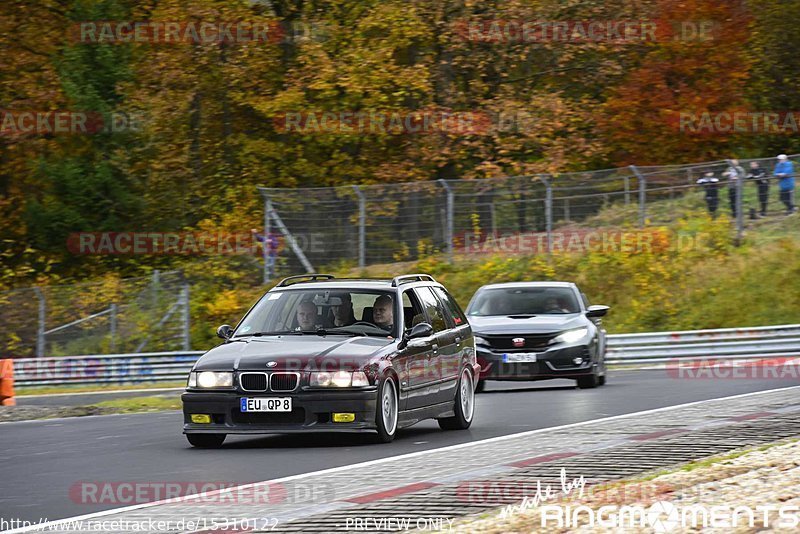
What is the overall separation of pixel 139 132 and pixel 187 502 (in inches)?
1576

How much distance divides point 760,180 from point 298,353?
24167 millimetres

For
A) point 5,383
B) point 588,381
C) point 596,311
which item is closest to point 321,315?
point 588,381

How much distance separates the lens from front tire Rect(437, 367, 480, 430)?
617 inches

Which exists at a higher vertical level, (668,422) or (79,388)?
(668,422)

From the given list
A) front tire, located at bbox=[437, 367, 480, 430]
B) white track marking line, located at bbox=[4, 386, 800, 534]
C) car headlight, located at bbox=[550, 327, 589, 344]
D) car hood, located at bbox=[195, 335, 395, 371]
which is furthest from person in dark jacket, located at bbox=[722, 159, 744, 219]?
car hood, located at bbox=[195, 335, 395, 371]

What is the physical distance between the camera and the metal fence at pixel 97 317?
3562 cm

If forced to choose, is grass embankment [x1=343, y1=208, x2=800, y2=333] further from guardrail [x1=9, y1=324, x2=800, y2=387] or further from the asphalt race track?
the asphalt race track

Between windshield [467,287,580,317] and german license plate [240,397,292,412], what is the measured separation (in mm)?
9824

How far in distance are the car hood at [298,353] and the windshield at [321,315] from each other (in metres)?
0.26

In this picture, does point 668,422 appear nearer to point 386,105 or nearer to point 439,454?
point 439,454

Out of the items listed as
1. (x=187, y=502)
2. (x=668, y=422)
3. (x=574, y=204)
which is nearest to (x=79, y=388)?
(x=574, y=204)

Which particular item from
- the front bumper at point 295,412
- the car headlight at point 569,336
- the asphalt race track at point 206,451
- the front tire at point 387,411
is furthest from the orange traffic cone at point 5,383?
the front tire at point 387,411

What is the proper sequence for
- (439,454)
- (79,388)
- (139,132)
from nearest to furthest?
(439,454) < (79,388) < (139,132)

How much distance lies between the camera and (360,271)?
3731cm
